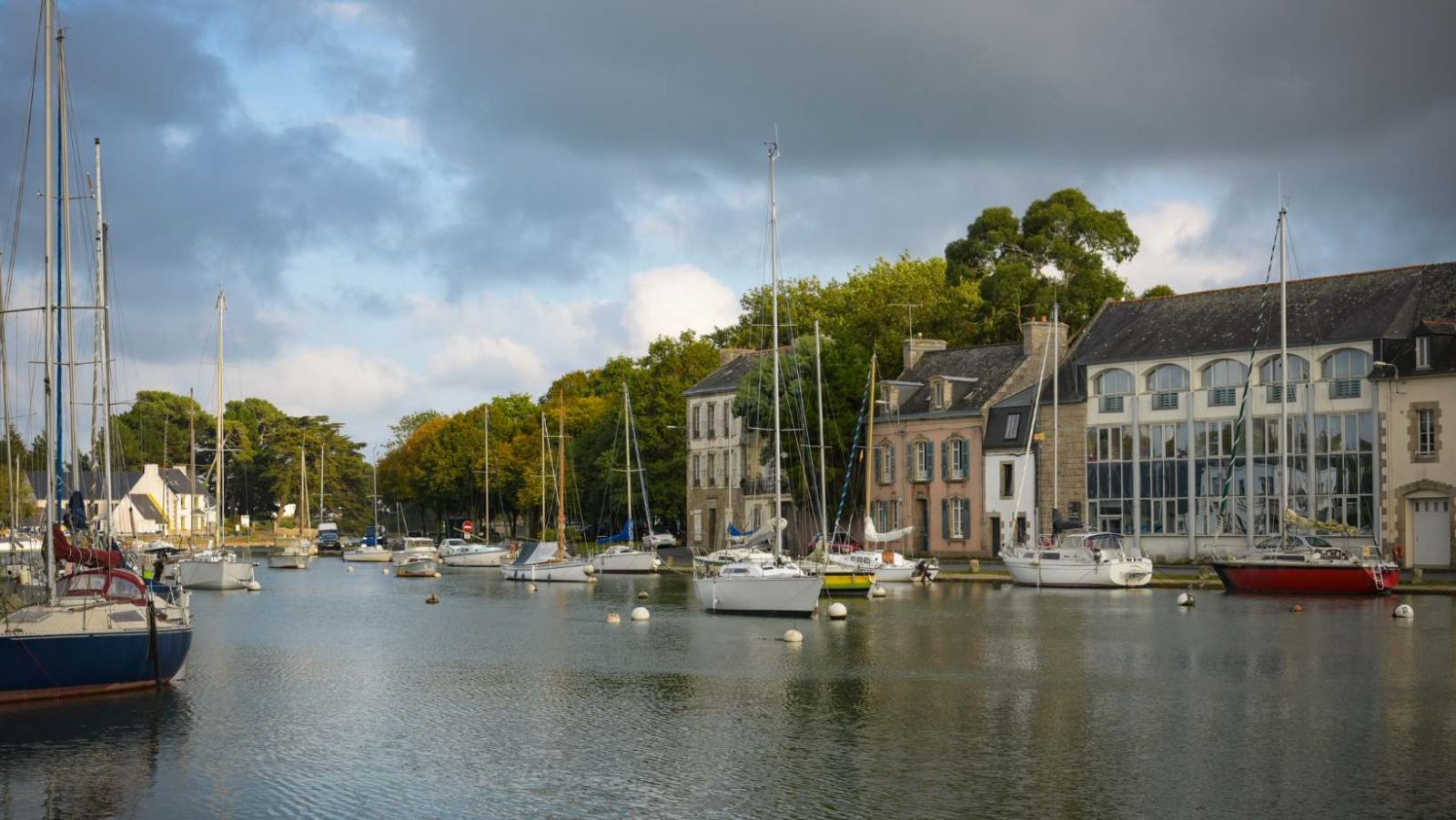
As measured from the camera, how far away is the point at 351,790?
78.3ft

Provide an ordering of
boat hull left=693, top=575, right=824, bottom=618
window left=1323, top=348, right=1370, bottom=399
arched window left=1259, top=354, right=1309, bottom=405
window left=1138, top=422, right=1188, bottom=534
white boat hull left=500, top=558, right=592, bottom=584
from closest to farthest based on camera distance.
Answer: boat hull left=693, top=575, right=824, bottom=618, window left=1323, top=348, right=1370, bottom=399, arched window left=1259, top=354, right=1309, bottom=405, window left=1138, top=422, right=1188, bottom=534, white boat hull left=500, top=558, right=592, bottom=584

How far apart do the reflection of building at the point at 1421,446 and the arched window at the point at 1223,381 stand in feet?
24.8

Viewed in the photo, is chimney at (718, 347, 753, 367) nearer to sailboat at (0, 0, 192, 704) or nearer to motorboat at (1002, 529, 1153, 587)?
motorboat at (1002, 529, 1153, 587)

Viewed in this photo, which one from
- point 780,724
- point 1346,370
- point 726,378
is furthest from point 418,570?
point 780,724

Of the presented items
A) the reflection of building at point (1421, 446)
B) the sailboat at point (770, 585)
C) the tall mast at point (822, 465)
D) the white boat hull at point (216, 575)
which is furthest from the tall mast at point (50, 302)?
the reflection of building at point (1421, 446)

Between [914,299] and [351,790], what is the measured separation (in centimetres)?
8573

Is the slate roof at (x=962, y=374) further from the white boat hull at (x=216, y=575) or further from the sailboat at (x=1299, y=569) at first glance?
the white boat hull at (x=216, y=575)

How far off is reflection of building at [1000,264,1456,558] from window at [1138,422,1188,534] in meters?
0.07

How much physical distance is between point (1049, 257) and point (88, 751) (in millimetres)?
83546

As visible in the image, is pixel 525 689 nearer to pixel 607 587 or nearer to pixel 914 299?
pixel 607 587

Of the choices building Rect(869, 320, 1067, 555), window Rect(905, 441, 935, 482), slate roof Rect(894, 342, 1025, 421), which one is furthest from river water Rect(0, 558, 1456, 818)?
window Rect(905, 441, 935, 482)

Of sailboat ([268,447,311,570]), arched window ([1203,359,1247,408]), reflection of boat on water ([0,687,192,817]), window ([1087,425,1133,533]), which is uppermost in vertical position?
arched window ([1203,359,1247,408])

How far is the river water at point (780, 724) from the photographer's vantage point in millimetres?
22984

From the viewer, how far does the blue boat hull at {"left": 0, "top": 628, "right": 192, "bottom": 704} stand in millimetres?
29734
